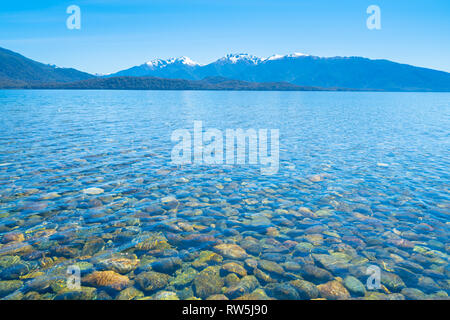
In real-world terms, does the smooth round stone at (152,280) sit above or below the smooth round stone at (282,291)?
above

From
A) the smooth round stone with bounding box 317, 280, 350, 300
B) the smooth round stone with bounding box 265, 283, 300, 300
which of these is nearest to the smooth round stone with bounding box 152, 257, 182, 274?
the smooth round stone with bounding box 265, 283, 300, 300

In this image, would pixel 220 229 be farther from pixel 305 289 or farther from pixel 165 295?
pixel 305 289

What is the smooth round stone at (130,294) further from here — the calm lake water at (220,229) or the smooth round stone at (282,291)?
the smooth round stone at (282,291)

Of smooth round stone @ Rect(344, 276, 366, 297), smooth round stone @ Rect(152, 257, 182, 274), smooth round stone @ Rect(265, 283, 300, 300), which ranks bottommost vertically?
smooth round stone @ Rect(265, 283, 300, 300)

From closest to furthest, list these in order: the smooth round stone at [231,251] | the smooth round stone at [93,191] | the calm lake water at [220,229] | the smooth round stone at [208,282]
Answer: the smooth round stone at [208,282], the calm lake water at [220,229], the smooth round stone at [231,251], the smooth round stone at [93,191]

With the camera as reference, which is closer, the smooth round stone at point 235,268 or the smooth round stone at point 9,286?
the smooth round stone at point 9,286

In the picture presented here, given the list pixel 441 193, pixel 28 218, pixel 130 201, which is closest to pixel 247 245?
pixel 130 201

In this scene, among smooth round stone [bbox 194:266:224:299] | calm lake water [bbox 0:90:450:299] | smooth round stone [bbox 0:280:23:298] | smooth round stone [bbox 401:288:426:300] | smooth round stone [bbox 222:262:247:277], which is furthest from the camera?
smooth round stone [bbox 222:262:247:277]

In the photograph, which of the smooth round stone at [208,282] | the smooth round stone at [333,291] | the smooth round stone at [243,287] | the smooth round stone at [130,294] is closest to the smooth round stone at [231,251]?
the smooth round stone at [208,282]

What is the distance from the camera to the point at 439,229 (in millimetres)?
11656

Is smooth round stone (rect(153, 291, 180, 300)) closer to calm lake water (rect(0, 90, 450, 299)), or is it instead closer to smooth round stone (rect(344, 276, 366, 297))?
calm lake water (rect(0, 90, 450, 299))

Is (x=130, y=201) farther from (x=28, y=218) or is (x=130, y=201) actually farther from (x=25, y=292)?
(x=25, y=292)
